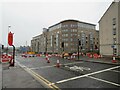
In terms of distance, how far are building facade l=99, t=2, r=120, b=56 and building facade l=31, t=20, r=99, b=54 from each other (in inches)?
1217

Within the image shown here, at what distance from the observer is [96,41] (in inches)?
3450

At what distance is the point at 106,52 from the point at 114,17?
32.3 ft

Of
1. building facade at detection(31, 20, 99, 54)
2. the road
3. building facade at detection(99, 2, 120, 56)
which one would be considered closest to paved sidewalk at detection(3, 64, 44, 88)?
the road

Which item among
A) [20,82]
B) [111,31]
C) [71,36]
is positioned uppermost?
[71,36]

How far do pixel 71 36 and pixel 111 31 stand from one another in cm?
3917

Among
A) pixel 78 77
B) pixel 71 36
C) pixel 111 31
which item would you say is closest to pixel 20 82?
A: pixel 78 77

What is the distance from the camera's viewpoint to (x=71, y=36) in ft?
241

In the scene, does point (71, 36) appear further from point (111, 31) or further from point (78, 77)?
point (78, 77)

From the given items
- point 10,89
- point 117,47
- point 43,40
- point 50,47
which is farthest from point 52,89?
point 43,40

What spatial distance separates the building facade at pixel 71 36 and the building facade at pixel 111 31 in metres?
30.9

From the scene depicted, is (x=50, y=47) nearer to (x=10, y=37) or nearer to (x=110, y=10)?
(x=110, y=10)

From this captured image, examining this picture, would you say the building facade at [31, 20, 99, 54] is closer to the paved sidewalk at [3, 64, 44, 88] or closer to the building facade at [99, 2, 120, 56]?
the building facade at [99, 2, 120, 56]

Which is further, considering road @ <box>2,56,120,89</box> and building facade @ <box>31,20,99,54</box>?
building facade @ <box>31,20,99,54</box>

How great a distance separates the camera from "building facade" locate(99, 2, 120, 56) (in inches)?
1299
